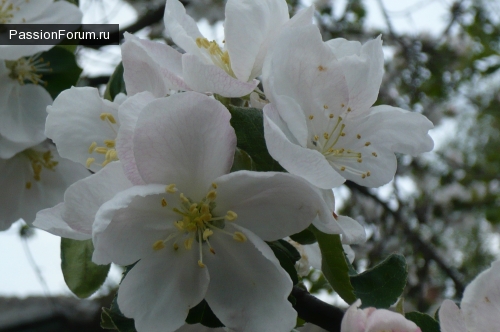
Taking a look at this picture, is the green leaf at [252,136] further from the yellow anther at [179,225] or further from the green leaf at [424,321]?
the green leaf at [424,321]

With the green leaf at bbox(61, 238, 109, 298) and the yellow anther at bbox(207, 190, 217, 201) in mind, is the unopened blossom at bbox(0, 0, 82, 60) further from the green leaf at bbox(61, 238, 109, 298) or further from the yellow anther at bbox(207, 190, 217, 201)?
the yellow anther at bbox(207, 190, 217, 201)

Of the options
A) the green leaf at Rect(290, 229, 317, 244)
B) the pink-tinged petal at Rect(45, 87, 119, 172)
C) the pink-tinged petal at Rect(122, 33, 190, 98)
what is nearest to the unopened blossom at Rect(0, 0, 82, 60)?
the pink-tinged petal at Rect(45, 87, 119, 172)

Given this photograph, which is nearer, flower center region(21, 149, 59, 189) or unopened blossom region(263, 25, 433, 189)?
unopened blossom region(263, 25, 433, 189)

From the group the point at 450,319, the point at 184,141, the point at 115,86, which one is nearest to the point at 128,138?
the point at 184,141

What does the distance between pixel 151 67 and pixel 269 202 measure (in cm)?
25

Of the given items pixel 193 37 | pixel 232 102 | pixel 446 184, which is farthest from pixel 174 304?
pixel 446 184

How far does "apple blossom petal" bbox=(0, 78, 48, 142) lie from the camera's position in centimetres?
132

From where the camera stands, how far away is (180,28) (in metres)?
0.85

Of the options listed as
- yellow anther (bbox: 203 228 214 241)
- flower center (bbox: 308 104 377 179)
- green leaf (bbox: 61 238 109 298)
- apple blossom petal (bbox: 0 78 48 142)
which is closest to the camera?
yellow anther (bbox: 203 228 214 241)

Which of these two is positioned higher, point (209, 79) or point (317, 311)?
point (209, 79)

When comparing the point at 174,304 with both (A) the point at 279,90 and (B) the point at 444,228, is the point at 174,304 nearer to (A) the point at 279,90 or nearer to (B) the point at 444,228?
(A) the point at 279,90

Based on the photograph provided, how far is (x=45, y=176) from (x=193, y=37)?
72cm

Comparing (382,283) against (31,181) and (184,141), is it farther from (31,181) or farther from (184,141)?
(31,181)

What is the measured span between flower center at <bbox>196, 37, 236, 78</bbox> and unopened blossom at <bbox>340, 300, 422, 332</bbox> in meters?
0.43
